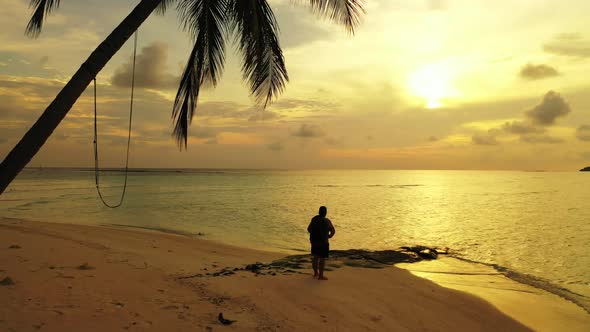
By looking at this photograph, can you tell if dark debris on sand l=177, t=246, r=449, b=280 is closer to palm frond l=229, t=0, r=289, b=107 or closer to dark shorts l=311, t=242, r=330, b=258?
dark shorts l=311, t=242, r=330, b=258

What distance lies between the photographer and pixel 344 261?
12906 mm

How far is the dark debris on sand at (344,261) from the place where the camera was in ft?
32.5

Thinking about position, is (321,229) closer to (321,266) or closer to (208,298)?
(321,266)

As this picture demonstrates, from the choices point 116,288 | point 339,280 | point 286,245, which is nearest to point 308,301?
point 339,280

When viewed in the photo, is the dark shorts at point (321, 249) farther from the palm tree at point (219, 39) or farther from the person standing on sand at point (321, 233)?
the palm tree at point (219, 39)

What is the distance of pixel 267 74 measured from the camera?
6.67 metres

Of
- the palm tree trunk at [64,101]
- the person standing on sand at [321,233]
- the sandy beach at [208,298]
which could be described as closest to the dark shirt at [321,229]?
the person standing on sand at [321,233]

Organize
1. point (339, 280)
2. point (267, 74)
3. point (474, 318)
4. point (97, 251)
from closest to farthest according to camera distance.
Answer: point (267, 74), point (474, 318), point (339, 280), point (97, 251)

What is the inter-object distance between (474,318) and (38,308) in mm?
8338

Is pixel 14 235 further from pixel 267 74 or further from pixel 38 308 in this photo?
pixel 267 74

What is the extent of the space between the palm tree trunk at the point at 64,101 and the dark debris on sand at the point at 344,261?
5.80 m

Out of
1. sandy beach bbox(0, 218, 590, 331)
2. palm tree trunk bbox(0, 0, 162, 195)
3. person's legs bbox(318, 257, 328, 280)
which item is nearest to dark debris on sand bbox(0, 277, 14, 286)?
sandy beach bbox(0, 218, 590, 331)

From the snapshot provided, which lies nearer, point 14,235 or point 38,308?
point 38,308

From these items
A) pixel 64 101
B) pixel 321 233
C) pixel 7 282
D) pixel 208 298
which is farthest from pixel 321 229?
pixel 64 101
